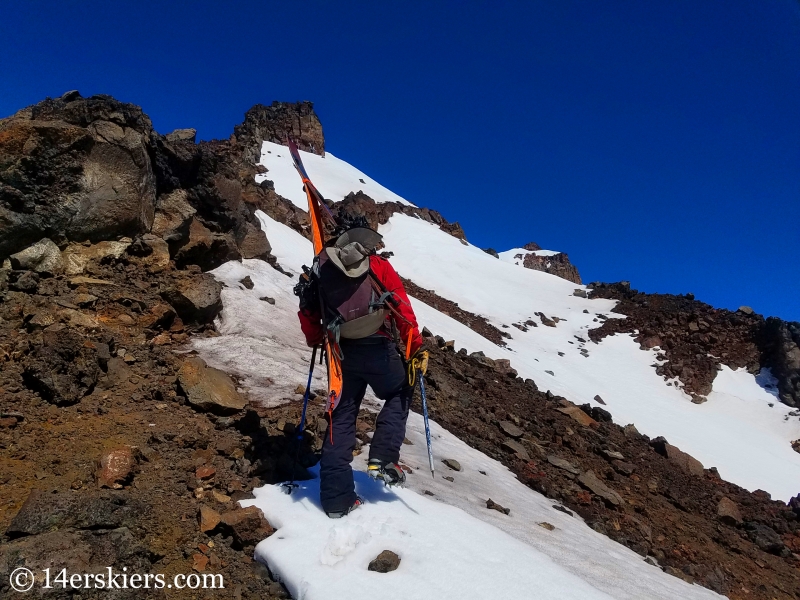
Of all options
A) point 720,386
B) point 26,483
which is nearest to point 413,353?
point 26,483

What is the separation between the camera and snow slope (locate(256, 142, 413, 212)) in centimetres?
3731

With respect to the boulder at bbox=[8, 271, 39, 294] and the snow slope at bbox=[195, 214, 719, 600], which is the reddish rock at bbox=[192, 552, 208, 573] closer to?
the snow slope at bbox=[195, 214, 719, 600]

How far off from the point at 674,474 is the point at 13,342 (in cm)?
1343

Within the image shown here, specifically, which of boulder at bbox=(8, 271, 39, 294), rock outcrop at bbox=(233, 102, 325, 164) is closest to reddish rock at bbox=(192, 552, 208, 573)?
boulder at bbox=(8, 271, 39, 294)

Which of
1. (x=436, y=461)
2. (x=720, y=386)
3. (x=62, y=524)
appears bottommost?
(x=62, y=524)

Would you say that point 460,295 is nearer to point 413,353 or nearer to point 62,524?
point 413,353

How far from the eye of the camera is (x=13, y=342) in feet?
20.1

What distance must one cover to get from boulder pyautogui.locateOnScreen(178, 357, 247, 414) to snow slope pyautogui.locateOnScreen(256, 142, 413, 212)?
27012mm

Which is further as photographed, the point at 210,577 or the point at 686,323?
the point at 686,323

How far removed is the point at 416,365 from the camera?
4.54 metres

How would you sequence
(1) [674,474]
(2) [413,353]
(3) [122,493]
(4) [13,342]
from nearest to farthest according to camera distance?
(3) [122,493] → (2) [413,353] → (4) [13,342] → (1) [674,474]

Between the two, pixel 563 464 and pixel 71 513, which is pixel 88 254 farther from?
pixel 563 464

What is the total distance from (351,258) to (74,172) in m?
6.63

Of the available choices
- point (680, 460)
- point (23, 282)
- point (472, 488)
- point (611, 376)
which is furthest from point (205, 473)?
point (611, 376)
